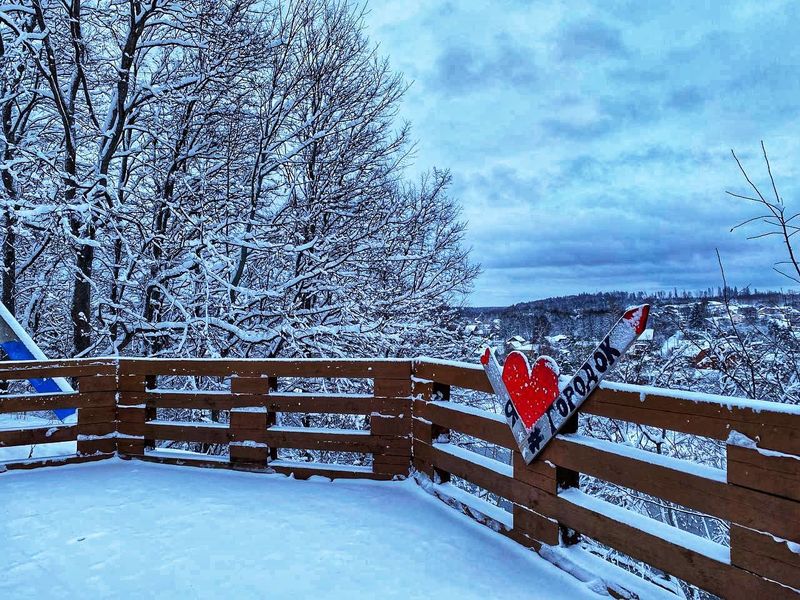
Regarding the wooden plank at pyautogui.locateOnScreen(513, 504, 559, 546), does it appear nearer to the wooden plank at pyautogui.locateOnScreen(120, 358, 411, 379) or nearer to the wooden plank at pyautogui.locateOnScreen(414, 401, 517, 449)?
the wooden plank at pyautogui.locateOnScreen(414, 401, 517, 449)

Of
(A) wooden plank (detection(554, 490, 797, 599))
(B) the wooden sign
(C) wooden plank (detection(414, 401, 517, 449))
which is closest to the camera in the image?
(A) wooden plank (detection(554, 490, 797, 599))

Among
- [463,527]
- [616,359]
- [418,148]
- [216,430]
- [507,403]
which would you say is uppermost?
[418,148]

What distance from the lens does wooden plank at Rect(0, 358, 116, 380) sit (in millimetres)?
5422

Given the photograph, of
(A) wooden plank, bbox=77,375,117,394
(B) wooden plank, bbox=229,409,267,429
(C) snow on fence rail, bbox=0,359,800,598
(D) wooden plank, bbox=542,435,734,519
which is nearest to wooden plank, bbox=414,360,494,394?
(C) snow on fence rail, bbox=0,359,800,598

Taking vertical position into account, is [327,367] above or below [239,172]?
below

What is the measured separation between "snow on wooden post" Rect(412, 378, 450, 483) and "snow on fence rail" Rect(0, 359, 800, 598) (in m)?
0.01

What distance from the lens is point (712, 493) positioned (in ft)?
7.78

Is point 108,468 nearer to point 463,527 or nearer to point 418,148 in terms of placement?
point 463,527

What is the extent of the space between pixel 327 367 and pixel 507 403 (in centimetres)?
190

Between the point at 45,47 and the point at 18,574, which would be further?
the point at 45,47

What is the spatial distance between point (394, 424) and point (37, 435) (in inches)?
144

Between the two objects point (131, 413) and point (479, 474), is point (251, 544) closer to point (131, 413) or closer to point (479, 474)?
point (479, 474)

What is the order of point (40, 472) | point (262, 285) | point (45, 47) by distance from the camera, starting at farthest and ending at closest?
point (262, 285), point (45, 47), point (40, 472)

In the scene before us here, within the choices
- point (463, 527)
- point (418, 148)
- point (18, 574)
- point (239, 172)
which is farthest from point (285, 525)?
point (418, 148)
